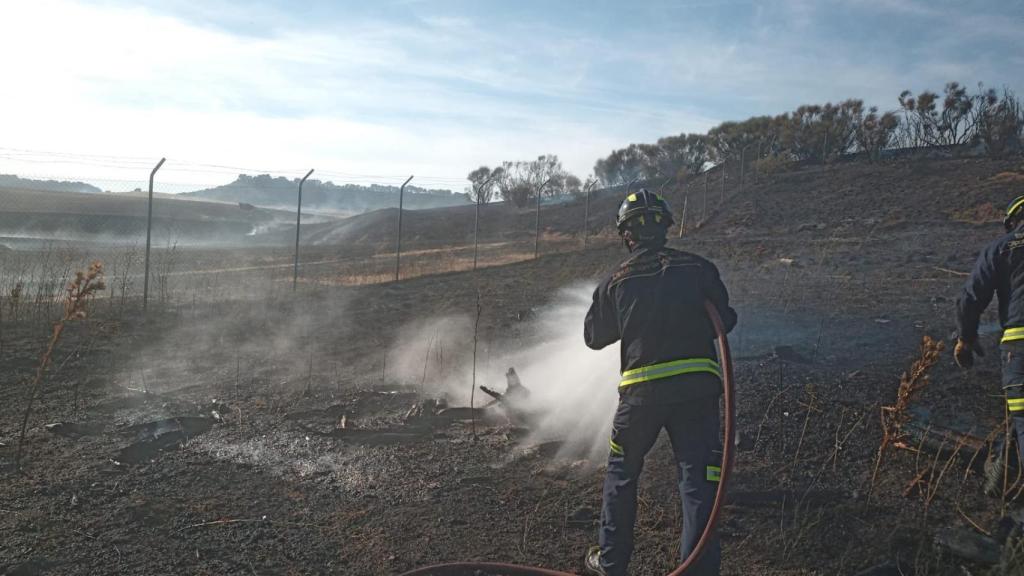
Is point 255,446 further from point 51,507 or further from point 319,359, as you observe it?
point 319,359

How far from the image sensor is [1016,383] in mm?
3881

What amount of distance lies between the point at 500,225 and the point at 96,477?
109 ft

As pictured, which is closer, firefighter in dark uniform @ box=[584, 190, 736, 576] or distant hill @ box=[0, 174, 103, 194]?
firefighter in dark uniform @ box=[584, 190, 736, 576]

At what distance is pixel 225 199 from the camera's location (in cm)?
5803

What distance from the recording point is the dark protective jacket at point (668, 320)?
3.49 m

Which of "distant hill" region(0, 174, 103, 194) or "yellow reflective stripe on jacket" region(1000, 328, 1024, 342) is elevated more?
"distant hill" region(0, 174, 103, 194)

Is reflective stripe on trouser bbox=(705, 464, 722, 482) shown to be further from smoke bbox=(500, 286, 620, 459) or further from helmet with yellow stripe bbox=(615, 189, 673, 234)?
smoke bbox=(500, 286, 620, 459)

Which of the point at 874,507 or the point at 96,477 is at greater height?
the point at 874,507

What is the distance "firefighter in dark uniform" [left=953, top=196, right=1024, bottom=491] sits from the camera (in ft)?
12.8

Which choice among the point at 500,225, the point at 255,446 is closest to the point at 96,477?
the point at 255,446

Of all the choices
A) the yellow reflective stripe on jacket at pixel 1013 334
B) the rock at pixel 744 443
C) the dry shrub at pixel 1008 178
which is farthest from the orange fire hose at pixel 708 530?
the dry shrub at pixel 1008 178

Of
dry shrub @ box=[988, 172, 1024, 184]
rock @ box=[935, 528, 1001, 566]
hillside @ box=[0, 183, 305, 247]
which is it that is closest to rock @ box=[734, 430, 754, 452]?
rock @ box=[935, 528, 1001, 566]

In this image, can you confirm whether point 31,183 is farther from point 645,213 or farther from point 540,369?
point 645,213

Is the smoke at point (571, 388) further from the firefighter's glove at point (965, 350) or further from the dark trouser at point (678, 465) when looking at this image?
the firefighter's glove at point (965, 350)
